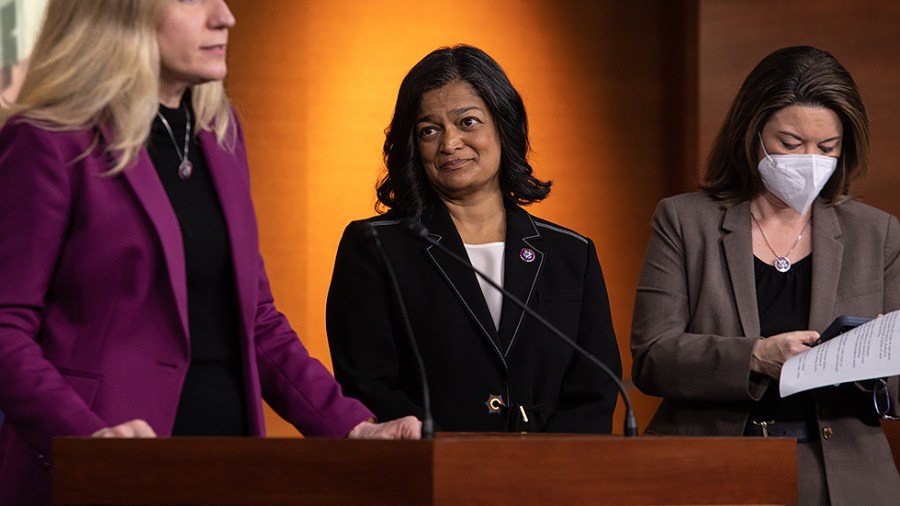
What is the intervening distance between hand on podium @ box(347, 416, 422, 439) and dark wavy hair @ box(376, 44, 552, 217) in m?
1.01

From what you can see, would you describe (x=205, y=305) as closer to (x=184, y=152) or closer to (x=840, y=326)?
(x=184, y=152)

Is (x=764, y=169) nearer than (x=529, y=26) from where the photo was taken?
Yes

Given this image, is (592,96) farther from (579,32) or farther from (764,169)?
(764,169)

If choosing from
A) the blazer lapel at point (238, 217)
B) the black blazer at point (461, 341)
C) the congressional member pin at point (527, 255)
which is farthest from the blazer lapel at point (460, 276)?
the blazer lapel at point (238, 217)

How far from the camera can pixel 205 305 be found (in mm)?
2322

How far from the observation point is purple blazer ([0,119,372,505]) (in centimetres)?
213

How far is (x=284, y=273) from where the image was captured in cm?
517

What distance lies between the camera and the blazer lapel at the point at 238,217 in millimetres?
2342

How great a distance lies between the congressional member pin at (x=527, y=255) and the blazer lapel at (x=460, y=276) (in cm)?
13

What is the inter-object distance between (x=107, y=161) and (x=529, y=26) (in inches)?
137

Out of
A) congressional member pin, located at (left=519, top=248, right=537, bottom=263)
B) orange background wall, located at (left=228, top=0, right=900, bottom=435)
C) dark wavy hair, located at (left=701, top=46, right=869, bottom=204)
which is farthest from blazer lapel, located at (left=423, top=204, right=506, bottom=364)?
orange background wall, located at (left=228, top=0, right=900, bottom=435)

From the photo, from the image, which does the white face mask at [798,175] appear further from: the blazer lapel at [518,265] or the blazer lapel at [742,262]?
the blazer lapel at [518,265]

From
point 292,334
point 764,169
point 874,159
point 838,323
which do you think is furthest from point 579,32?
point 292,334

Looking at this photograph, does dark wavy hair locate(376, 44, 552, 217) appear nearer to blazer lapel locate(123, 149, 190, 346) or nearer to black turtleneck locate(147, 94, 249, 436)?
black turtleneck locate(147, 94, 249, 436)
